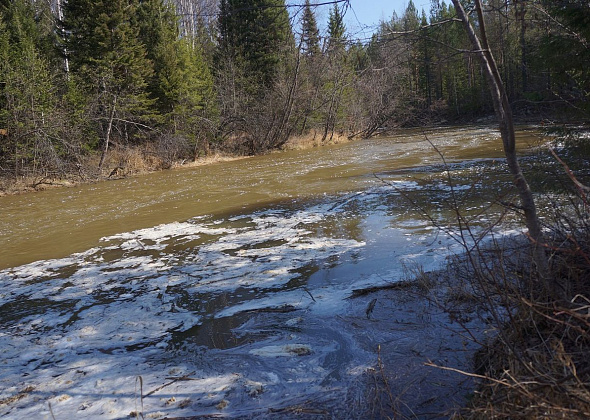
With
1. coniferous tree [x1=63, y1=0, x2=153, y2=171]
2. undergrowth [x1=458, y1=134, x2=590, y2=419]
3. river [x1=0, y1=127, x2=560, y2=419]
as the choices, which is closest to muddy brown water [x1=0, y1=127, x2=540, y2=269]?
river [x1=0, y1=127, x2=560, y2=419]

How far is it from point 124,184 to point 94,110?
15.1 feet

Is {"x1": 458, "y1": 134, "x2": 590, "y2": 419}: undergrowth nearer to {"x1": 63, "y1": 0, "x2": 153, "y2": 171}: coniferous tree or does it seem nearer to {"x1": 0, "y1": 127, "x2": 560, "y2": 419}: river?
{"x1": 0, "y1": 127, "x2": 560, "y2": 419}: river

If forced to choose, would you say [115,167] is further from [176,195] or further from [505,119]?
[505,119]

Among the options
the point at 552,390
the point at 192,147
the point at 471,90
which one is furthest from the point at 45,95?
the point at 471,90

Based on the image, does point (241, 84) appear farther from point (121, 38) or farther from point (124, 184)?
point (124, 184)

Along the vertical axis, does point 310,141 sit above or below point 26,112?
below

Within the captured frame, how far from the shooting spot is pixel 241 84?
30.8 metres

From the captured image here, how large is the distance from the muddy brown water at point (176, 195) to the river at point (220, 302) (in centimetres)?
13

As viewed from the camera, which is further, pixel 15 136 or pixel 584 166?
pixel 15 136

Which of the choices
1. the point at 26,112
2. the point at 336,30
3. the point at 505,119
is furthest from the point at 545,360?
the point at 26,112

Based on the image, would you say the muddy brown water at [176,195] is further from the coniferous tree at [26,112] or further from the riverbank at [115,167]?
the coniferous tree at [26,112]

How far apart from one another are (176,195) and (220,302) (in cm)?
1008

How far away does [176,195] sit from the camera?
15359mm

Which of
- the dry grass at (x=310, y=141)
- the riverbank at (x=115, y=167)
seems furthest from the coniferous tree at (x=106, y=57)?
the dry grass at (x=310, y=141)
